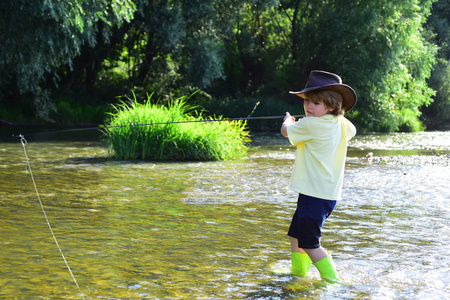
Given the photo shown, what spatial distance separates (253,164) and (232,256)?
313 inches

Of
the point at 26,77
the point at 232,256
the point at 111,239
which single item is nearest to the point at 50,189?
the point at 111,239

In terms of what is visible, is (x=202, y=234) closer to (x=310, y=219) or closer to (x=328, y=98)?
(x=310, y=219)

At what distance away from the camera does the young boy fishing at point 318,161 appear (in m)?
4.54

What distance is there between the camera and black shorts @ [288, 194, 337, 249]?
4.54 meters

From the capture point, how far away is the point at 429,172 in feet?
39.3

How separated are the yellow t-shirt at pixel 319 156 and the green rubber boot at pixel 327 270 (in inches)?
19.2

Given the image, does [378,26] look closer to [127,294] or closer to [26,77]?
[26,77]

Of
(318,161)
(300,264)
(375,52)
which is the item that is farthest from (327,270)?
(375,52)

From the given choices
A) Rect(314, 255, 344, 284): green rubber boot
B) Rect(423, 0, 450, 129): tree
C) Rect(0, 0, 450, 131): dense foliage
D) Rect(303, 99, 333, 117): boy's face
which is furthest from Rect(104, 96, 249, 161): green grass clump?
Rect(423, 0, 450, 129): tree

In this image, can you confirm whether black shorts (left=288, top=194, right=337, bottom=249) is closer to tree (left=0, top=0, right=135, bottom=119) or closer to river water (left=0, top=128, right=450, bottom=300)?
river water (left=0, top=128, right=450, bottom=300)

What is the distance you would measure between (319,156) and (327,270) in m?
0.88

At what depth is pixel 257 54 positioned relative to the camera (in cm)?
3281

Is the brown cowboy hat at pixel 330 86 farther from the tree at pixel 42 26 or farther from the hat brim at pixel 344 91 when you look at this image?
the tree at pixel 42 26

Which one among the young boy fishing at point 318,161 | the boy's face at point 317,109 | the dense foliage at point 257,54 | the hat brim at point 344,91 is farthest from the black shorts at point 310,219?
the dense foliage at point 257,54
